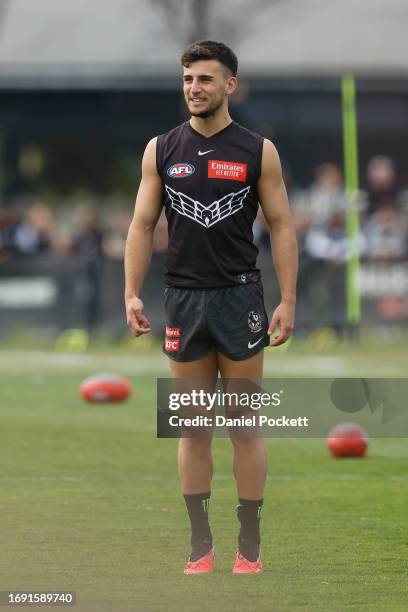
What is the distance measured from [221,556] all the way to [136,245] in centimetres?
158

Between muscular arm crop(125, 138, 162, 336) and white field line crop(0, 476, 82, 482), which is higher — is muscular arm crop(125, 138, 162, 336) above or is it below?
above

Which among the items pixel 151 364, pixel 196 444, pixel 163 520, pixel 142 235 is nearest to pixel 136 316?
pixel 142 235

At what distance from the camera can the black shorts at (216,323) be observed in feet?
23.6

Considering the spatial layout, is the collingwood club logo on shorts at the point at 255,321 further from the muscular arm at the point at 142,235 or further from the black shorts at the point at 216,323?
the muscular arm at the point at 142,235

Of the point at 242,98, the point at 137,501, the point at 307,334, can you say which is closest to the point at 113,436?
the point at 137,501

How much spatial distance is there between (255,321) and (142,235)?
26.5 inches

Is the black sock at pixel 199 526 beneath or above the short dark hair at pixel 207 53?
beneath

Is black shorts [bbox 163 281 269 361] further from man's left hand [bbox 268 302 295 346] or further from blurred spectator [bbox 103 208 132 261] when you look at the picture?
blurred spectator [bbox 103 208 132 261]

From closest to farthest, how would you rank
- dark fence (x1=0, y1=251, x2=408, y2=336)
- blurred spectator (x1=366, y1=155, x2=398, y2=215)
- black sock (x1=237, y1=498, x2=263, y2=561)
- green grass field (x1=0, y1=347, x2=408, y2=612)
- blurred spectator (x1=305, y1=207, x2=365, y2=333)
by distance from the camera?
green grass field (x1=0, y1=347, x2=408, y2=612), black sock (x1=237, y1=498, x2=263, y2=561), dark fence (x1=0, y1=251, x2=408, y2=336), blurred spectator (x1=305, y1=207, x2=365, y2=333), blurred spectator (x1=366, y1=155, x2=398, y2=215)

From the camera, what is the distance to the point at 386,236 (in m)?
23.9

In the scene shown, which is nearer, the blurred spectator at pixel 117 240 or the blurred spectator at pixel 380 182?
the blurred spectator at pixel 117 240

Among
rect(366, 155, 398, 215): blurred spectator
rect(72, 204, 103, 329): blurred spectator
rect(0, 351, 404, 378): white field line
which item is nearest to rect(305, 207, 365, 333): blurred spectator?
rect(366, 155, 398, 215): blurred spectator

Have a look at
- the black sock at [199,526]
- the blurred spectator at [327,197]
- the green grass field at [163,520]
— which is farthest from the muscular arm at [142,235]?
the blurred spectator at [327,197]

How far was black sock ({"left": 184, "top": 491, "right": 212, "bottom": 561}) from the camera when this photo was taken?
739cm
